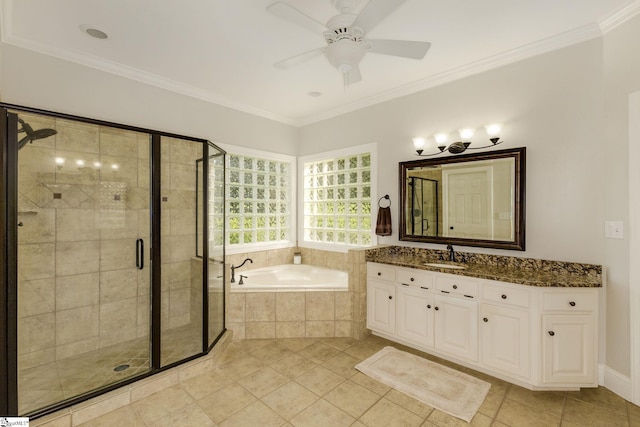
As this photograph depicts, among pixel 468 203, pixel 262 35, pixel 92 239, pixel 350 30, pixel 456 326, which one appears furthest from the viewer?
pixel 468 203

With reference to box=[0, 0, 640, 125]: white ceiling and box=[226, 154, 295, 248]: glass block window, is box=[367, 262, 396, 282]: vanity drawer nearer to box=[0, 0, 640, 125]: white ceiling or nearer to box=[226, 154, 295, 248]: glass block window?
box=[226, 154, 295, 248]: glass block window

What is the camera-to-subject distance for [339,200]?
4207mm

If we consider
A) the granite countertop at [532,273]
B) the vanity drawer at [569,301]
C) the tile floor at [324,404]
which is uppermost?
the granite countertop at [532,273]

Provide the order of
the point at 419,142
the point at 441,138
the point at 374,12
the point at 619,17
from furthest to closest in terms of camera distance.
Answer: the point at 419,142
the point at 441,138
the point at 619,17
the point at 374,12

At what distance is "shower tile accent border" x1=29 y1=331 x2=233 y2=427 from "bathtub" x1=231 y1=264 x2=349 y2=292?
0.77 metres

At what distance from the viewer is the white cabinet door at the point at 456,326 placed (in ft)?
8.20

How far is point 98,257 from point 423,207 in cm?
334

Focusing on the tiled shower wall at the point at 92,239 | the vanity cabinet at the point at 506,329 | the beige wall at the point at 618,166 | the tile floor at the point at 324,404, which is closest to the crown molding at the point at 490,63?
the beige wall at the point at 618,166

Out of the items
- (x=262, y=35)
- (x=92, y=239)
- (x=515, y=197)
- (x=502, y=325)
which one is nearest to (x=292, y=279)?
(x=92, y=239)

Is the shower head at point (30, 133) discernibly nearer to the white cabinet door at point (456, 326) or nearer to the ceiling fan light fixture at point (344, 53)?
the ceiling fan light fixture at point (344, 53)

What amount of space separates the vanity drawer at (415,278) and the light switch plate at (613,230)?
135 centimetres

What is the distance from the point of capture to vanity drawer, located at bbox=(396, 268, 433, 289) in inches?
109

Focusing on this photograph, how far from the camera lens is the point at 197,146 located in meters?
2.89

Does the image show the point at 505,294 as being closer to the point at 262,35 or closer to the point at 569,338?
the point at 569,338
